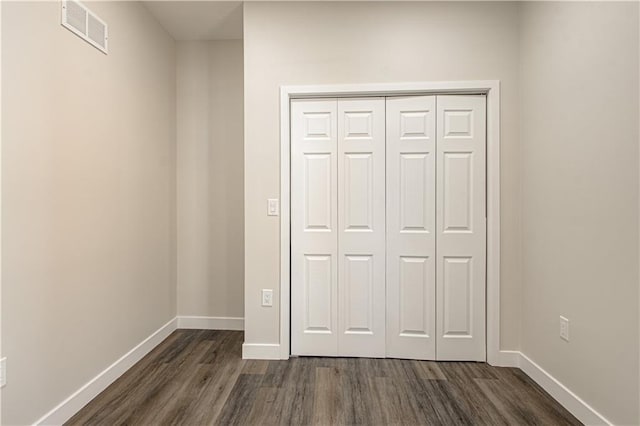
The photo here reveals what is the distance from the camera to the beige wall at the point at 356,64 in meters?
2.37

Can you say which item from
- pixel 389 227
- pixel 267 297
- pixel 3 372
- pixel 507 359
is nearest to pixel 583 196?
pixel 389 227

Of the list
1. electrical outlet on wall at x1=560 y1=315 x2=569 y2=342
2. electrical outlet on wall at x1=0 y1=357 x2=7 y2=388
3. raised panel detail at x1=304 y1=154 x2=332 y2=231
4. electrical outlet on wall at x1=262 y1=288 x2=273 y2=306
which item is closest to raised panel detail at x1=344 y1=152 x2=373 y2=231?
raised panel detail at x1=304 y1=154 x2=332 y2=231

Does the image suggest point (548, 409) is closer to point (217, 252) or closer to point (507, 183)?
point (507, 183)

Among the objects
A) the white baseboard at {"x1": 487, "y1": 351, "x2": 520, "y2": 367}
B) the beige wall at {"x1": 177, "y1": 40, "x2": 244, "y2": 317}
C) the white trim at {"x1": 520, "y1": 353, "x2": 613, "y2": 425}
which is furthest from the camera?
the beige wall at {"x1": 177, "y1": 40, "x2": 244, "y2": 317}

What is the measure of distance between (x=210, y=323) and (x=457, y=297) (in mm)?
2219

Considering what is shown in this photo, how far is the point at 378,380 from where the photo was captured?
2172mm

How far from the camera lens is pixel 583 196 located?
1.77 m

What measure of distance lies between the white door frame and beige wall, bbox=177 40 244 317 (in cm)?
78

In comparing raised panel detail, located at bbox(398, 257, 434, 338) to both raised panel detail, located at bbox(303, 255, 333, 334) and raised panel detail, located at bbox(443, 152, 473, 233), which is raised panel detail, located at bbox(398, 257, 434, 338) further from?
raised panel detail, located at bbox(303, 255, 333, 334)

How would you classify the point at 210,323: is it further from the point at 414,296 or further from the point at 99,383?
the point at 414,296

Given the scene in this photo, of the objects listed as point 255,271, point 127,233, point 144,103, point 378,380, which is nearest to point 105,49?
point 144,103

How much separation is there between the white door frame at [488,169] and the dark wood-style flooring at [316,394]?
0.26 metres

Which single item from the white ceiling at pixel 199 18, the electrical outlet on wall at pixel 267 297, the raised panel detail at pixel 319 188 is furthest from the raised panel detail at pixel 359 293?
the white ceiling at pixel 199 18

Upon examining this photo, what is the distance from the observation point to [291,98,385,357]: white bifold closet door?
2.48 m
